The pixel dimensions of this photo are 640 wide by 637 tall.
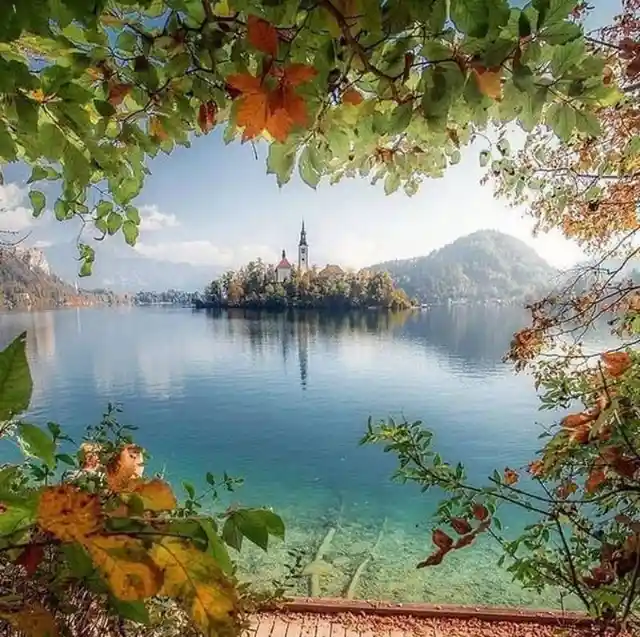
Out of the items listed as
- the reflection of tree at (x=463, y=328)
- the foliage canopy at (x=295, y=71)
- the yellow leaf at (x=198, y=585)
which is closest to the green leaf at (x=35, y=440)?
the yellow leaf at (x=198, y=585)

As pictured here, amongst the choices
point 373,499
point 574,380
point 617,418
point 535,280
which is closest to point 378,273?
point 535,280

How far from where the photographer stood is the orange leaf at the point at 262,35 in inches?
13.9

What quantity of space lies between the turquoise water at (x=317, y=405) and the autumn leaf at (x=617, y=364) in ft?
13.8

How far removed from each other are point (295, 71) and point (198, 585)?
34cm

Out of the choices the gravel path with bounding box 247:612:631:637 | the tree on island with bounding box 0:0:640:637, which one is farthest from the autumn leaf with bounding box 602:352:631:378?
the gravel path with bounding box 247:612:631:637

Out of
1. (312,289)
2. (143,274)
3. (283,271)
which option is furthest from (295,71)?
(143,274)

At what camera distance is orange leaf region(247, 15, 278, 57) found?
1.16ft

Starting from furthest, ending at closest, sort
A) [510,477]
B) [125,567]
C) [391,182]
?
[510,477] < [391,182] < [125,567]

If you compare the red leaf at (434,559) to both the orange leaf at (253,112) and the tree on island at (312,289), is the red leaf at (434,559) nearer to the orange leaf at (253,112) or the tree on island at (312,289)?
the orange leaf at (253,112)

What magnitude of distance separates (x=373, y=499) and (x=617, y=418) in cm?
697

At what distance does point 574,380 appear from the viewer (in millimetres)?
1461

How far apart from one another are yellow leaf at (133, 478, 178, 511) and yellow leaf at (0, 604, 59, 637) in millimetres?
82

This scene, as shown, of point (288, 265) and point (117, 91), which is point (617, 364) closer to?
point (117, 91)

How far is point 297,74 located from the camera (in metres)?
0.37
